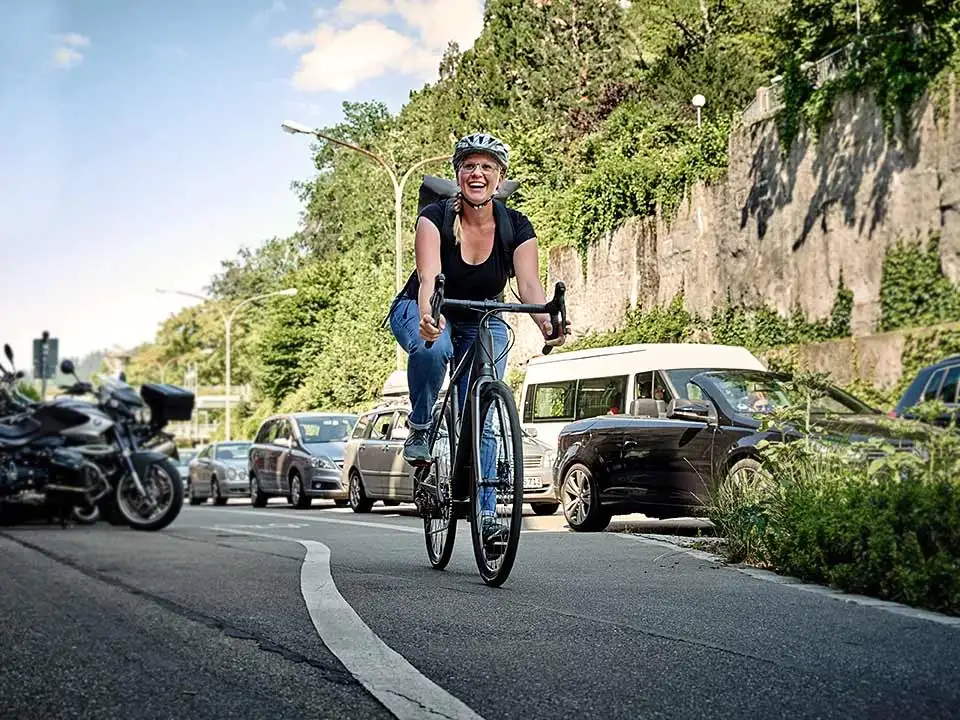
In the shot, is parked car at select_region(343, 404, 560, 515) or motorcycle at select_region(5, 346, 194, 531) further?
parked car at select_region(343, 404, 560, 515)

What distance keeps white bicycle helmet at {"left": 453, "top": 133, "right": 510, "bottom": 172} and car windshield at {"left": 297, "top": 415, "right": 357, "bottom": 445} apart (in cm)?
1907

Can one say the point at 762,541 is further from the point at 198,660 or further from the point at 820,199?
the point at 820,199

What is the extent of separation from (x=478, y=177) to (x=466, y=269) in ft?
1.51

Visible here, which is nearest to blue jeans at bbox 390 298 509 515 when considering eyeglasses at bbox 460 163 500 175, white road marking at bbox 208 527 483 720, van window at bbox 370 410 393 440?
eyeglasses at bbox 460 163 500 175

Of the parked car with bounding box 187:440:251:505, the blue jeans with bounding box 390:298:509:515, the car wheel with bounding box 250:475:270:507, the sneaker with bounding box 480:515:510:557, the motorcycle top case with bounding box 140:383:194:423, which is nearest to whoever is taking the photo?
the sneaker with bounding box 480:515:510:557

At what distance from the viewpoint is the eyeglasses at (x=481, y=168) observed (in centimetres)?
704

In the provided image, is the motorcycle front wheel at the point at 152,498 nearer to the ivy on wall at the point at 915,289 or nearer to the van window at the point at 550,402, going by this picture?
the van window at the point at 550,402

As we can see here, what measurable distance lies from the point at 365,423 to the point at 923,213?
12.4 metres

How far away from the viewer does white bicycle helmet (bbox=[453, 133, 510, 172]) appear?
7.00 meters

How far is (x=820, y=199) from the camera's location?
32406 mm

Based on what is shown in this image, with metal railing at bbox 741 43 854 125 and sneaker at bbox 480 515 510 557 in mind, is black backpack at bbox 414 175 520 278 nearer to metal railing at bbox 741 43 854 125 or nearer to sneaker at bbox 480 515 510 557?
sneaker at bbox 480 515 510 557

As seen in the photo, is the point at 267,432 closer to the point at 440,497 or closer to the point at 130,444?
the point at 130,444

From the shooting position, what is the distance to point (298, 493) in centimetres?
2534

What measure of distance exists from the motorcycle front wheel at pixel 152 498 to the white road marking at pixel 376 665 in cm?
585
